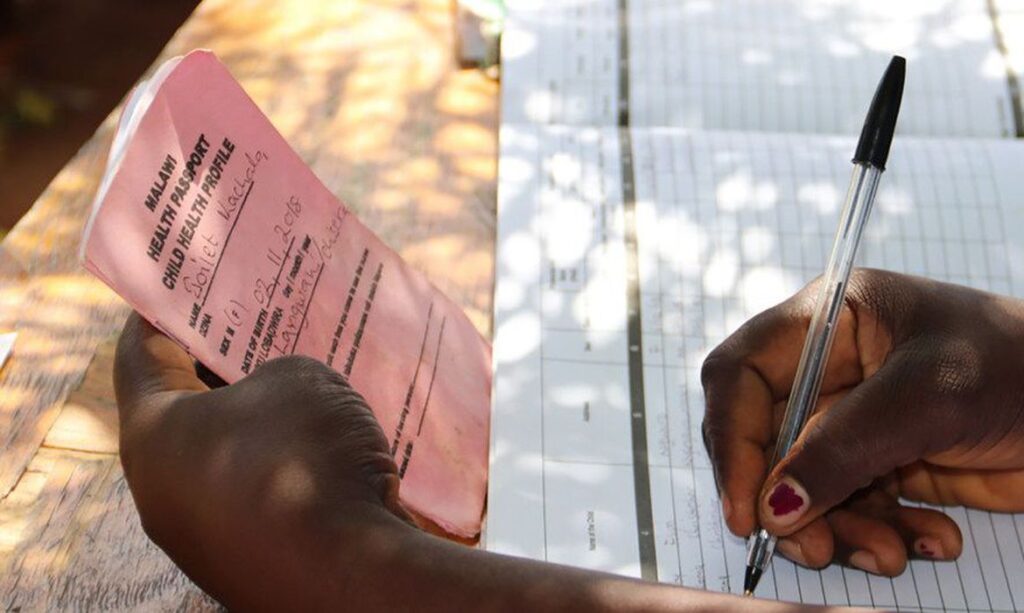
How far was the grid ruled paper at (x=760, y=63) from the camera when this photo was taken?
4.60ft

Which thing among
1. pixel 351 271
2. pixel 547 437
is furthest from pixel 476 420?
pixel 351 271

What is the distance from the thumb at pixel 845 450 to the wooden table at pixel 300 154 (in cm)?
36

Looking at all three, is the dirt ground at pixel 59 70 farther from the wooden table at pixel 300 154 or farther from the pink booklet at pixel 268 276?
the pink booklet at pixel 268 276

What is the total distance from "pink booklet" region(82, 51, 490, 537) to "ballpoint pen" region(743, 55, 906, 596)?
220mm

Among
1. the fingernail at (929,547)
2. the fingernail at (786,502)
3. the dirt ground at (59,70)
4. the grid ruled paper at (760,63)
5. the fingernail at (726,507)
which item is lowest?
the dirt ground at (59,70)

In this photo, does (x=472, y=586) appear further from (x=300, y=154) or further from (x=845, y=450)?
(x=300, y=154)

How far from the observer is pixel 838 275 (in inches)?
38.2

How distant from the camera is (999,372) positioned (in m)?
0.94

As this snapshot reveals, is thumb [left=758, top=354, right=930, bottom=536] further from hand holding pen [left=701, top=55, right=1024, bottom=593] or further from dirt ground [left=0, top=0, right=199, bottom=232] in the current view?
dirt ground [left=0, top=0, right=199, bottom=232]

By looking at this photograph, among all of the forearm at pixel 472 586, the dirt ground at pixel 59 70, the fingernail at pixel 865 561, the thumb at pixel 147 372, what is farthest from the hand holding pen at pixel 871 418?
the dirt ground at pixel 59 70

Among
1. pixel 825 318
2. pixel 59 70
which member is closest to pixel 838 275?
pixel 825 318

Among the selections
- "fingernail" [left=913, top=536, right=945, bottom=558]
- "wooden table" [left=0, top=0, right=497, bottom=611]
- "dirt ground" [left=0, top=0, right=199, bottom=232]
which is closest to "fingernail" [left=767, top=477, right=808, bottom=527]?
"fingernail" [left=913, top=536, right=945, bottom=558]

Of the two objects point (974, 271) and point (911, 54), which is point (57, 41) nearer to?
point (911, 54)

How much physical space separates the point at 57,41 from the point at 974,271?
2.71 metres
